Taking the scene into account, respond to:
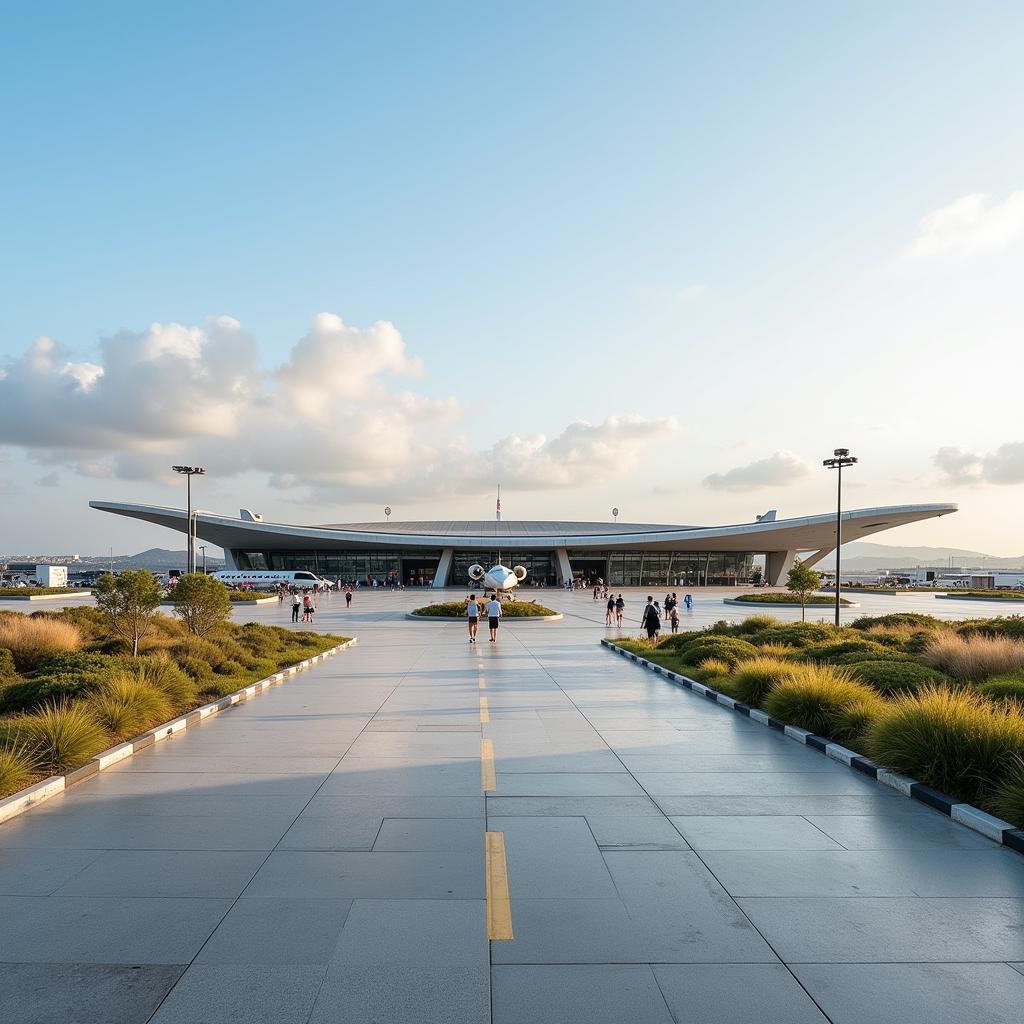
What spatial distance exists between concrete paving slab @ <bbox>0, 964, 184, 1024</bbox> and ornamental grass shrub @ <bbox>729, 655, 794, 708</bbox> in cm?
987

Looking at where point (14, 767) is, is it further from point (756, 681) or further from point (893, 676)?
point (893, 676)

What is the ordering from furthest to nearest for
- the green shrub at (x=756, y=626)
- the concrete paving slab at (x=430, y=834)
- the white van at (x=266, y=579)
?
the white van at (x=266, y=579) → the green shrub at (x=756, y=626) → the concrete paving slab at (x=430, y=834)

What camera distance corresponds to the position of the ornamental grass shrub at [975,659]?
44.3 ft

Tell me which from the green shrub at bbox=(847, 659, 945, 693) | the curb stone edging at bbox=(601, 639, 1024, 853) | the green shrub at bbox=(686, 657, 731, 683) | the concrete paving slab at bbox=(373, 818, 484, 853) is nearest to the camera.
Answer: the concrete paving slab at bbox=(373, 818, 484, 853)

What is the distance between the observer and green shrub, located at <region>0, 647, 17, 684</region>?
14109 mm

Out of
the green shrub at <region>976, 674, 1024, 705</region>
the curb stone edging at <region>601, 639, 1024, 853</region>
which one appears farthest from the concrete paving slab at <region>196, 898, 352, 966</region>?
the green shrub at <region>976, 674, 1024, 705</region>

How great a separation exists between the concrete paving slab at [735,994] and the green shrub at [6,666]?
13.6m

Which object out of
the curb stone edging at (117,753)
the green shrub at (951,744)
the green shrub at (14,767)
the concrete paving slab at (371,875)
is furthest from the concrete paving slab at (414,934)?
the green shrub at (951,744)

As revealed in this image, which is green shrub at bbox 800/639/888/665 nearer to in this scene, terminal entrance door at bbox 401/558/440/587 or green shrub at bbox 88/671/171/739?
green shrub at bbox 88/671/171/739

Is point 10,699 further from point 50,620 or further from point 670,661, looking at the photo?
point 670,661

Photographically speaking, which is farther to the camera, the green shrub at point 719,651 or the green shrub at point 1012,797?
the green shrub at point 719,651

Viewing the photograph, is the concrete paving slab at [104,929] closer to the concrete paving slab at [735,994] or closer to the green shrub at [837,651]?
the concrete paving slab at [735,994]

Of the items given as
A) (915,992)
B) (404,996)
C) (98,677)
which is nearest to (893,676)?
(915,992)

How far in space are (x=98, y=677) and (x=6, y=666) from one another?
431 cm
